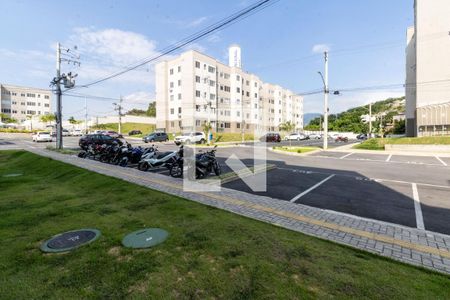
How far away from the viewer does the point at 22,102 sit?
3278 inches

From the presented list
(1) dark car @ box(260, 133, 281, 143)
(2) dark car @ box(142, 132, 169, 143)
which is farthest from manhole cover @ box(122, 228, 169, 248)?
(1) dark car @ box(260, 133, 281, 143)

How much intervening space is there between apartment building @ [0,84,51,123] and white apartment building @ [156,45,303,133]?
203 ft

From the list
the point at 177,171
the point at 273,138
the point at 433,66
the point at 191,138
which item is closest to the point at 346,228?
the point at 177,171

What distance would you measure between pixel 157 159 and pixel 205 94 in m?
41.7

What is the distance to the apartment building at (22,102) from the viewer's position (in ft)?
260

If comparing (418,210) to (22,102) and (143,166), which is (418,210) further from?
(22,102)

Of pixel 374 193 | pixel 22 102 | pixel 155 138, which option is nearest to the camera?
pixel 374 193

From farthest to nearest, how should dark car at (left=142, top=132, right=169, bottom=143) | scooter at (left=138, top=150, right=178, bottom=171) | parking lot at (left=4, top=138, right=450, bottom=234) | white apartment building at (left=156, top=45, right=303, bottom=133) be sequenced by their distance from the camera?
white apartment building at (left=156, top=45, right=303, bottom=133), dark car at (left=142, top=132, right=169, bottom=143), scooter at (left=138, top=150, right=178, bottom=171), parking lot at (left=4, top=138, right=450, bottom=234)

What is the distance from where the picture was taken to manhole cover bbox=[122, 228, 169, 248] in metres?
3.95

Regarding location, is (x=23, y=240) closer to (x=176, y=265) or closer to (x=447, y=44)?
(x=176, y=265)

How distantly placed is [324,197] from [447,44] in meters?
34.2

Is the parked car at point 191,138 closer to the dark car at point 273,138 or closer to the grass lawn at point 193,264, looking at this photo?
the dark car at point 273,138

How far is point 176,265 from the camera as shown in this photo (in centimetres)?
332

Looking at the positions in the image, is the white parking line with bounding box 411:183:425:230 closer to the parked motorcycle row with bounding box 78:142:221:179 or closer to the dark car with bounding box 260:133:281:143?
the parked motorcycle row with bounding box 78:142:221:179
